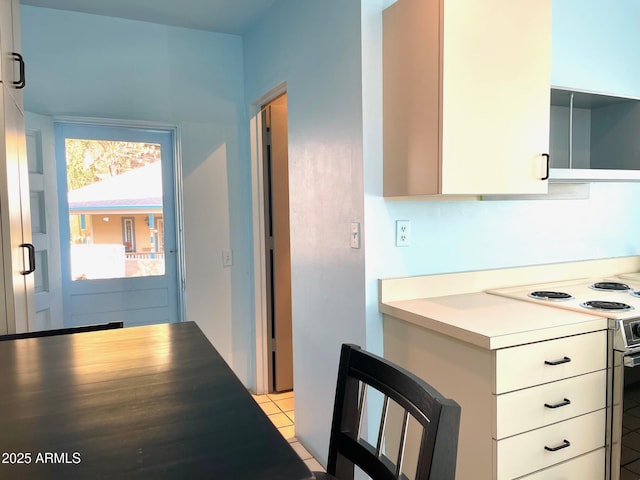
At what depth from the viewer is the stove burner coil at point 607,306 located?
1.75 metres

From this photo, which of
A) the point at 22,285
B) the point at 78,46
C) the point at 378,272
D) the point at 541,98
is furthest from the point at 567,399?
the point at 78,46

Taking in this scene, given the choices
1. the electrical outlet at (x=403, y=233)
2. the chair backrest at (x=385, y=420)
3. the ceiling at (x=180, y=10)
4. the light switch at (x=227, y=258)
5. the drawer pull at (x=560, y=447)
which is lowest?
the drawer pull at (x=560, y=447)

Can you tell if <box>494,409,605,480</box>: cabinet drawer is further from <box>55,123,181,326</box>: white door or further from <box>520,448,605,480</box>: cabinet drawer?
<box>55,123,181,326</box>: white door

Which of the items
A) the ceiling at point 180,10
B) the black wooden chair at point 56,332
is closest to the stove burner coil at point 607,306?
the black wooden chair at point 56,332

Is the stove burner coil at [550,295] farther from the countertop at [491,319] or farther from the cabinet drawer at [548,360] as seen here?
the cabinet drawer at [548,360]

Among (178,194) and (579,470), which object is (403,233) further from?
(178,194)

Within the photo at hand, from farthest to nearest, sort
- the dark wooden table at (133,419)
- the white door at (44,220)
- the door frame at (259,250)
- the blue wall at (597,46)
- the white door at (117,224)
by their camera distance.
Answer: the door frame at (259,250) → the white door at (117,224) → the white door at (44,220) → the blue wall at (597,46) → the dark wooden table at (133,419)

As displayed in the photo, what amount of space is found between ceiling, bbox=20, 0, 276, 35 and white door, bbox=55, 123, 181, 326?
0.72 metres

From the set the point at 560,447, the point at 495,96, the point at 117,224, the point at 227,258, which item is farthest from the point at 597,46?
the point at 117,224

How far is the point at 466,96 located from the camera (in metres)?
1.71

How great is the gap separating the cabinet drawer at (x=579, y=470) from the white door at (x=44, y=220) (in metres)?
2.69

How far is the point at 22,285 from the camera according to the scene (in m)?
1.80

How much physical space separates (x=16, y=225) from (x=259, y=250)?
171 centimetres

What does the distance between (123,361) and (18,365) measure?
236 millimetres
